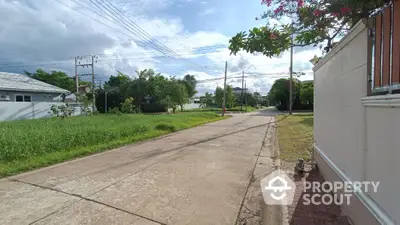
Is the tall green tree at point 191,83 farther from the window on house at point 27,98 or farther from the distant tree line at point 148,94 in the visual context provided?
the window on house at point 27,98

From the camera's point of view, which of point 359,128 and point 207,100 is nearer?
point 359,128

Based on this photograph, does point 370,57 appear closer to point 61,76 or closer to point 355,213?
point 355,213

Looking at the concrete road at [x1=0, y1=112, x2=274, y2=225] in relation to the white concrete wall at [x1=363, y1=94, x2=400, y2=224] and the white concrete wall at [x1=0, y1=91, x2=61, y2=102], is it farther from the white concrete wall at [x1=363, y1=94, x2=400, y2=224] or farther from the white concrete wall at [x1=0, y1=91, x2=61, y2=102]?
the white concrete wall at [x1=0, y1=91, x2=61, y2=102]

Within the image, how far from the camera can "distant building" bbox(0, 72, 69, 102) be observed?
17844mm

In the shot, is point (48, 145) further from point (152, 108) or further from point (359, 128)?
point (152, 108)

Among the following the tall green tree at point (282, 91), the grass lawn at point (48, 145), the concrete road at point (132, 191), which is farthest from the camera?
the tall green tree at point (282, 91)

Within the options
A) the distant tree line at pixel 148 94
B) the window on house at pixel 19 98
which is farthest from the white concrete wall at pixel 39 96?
the distant tree line at pixel 148 94

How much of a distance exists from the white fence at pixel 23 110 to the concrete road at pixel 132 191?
14.9 m

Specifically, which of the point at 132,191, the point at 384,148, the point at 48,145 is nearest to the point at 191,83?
the point at 48,145

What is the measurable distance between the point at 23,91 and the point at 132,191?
66.9 feet

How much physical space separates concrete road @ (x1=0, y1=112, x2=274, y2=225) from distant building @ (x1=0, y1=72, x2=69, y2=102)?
1687cm

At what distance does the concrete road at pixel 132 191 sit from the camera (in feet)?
9.52

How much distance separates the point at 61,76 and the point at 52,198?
45.1 m

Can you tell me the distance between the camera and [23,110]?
17500 millimetres
